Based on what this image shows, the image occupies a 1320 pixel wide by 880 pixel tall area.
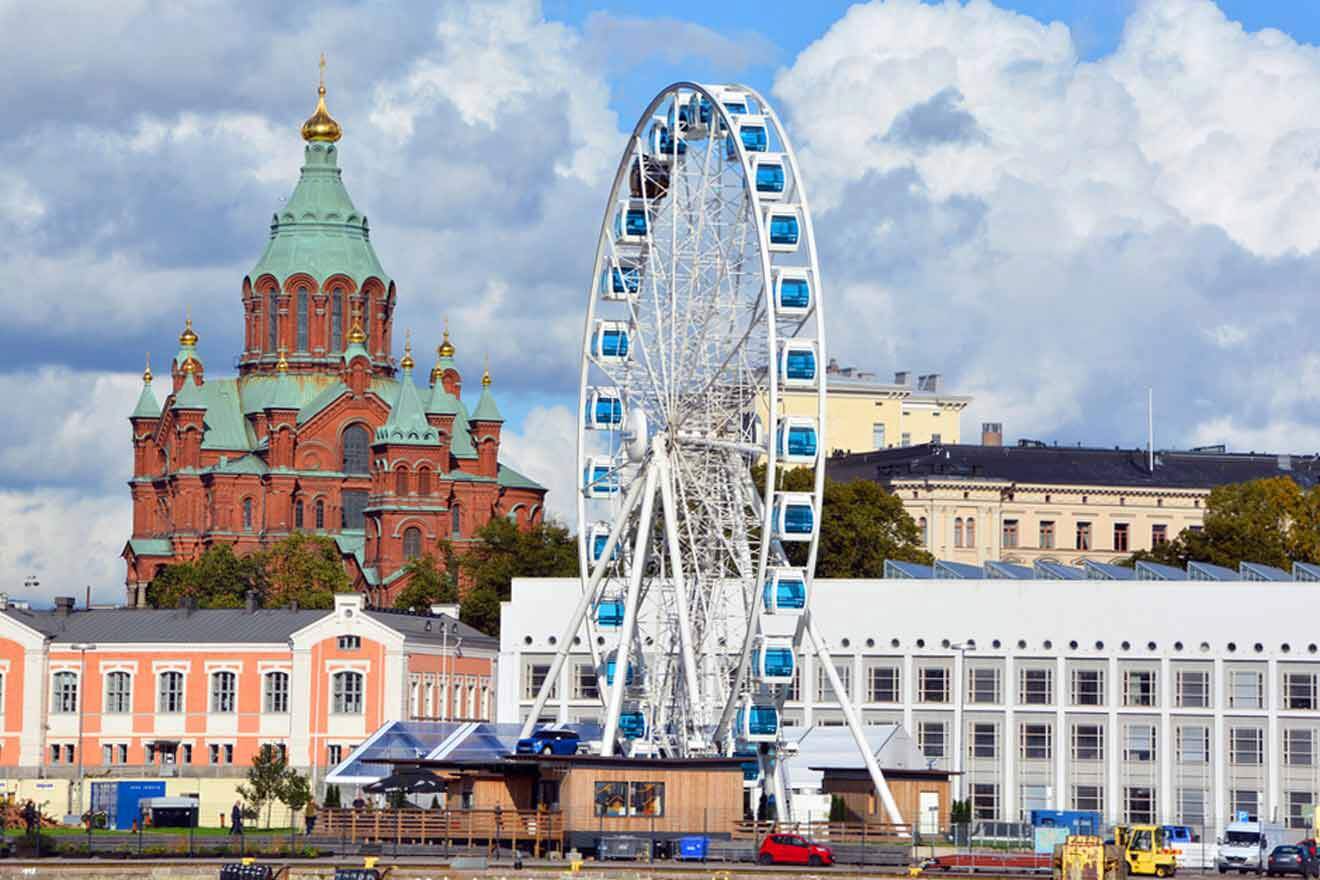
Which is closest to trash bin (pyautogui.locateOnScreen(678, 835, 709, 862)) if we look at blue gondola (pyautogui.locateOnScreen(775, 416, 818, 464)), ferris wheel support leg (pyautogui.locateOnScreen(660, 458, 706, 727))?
ferris wheel support leg (pyautogui.locateOnScreen(660, 458, 706, 727))

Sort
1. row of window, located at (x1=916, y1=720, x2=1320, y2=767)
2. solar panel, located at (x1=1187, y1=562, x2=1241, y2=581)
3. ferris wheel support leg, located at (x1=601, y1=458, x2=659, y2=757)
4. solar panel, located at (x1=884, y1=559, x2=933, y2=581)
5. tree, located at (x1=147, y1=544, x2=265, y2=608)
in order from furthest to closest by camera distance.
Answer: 1. tree, located at (x1=147, y1=544, x2=265, y2=608)
2. solar panel, located at (x1=884, y1=559, x2=933, y2=581)
3. solar panel, located at (x1=1187, y1=562, x2=1241, y2=581)
4. row of window, located at (x1=916, y1=720, x2=1320, y2=767)
5. ferris wheel support leg, located at (x1=601, y1=458, x2=659, y2=757)

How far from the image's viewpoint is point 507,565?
187000 mm

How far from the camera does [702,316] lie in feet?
333

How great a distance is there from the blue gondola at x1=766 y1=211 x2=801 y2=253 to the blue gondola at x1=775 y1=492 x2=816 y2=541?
7.82 m

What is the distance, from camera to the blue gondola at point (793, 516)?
3871 inches


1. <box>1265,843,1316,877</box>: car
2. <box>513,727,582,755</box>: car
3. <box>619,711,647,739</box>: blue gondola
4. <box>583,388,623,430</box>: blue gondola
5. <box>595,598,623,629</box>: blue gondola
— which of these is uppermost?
<box>583,388,623,430</box>: blue gondola

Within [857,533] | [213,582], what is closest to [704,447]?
[857,533]

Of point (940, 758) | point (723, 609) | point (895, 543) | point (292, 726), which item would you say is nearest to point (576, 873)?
point (723, 609)

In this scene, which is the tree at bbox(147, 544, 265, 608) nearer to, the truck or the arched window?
the arched window

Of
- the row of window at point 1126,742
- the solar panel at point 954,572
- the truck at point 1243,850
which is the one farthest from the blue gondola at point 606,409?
the solar panel at point 954,572

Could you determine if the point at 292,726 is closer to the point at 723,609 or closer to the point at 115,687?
the point at 115,687

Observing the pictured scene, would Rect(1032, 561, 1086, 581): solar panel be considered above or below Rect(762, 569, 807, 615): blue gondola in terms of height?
above

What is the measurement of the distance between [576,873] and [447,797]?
63.1 ft

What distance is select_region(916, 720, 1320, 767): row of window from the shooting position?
12712 cm
